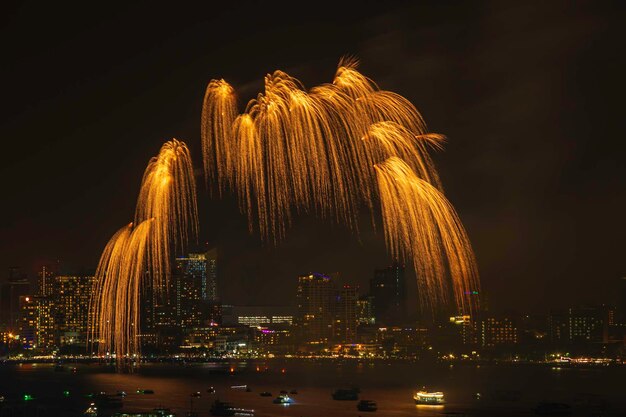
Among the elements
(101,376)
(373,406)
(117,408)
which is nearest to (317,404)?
(373,406)

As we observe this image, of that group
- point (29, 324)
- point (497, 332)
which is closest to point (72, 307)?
point (29, 324)

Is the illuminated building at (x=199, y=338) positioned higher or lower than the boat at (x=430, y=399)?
higher

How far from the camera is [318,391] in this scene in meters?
64.1

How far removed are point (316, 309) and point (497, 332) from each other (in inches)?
1103

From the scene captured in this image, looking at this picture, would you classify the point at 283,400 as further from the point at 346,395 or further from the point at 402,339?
the point at 402,339

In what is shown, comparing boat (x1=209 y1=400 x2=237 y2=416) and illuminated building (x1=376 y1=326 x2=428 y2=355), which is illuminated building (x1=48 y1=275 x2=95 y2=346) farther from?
boat (x1=209 y1=400 x2=237 y2=416)

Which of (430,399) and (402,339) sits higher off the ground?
(402,339)

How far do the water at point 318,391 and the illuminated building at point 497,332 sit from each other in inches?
1900

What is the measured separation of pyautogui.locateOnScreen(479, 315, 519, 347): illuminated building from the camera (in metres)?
142

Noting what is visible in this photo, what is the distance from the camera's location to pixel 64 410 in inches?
1810

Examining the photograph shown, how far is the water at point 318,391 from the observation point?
162ft

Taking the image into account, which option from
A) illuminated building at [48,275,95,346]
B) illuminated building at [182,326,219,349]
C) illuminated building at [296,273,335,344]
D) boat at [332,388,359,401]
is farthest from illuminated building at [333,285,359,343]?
boat at [332,388,359,401]

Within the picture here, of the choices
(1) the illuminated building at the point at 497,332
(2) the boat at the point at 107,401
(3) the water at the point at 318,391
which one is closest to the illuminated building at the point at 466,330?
(1) the illuminated building at the point at 497,332

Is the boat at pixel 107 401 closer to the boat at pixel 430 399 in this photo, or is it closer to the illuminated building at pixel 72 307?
the boat at pixel 430 399
